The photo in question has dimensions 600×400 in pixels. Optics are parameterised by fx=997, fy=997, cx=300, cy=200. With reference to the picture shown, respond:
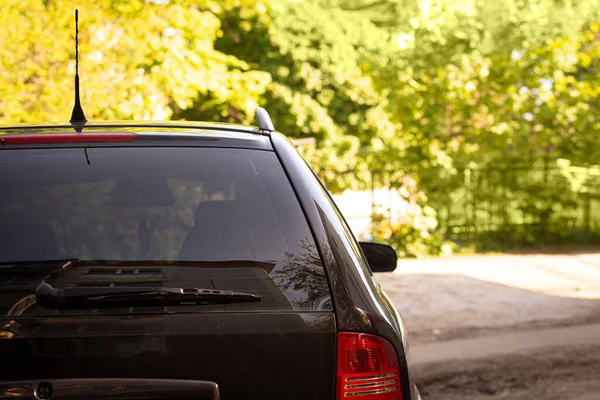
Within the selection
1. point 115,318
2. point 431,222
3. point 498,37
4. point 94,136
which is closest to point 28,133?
point 94,136

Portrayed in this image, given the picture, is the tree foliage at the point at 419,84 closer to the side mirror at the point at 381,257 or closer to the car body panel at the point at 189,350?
the side mirror at the point at 381,257

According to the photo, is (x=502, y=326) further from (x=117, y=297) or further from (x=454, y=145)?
(x=454, y=145)

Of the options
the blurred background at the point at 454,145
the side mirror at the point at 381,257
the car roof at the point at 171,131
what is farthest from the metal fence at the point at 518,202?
the car roof at the point at 171,131

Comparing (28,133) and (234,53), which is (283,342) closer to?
(28,133)

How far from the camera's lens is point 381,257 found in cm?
424

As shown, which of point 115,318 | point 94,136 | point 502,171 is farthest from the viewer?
point 502,171

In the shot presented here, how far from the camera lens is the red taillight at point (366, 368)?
2.74 meters

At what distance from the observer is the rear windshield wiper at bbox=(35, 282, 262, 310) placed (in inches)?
103

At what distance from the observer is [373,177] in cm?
1692

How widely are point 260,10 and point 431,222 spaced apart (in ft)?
14.7

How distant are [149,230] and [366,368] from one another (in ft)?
2.38

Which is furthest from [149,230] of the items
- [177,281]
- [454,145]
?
[454,145]

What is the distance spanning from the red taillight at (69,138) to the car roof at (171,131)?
0.02 metres

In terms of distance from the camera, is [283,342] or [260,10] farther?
[260,10]
